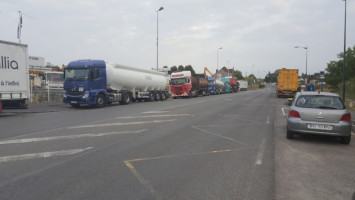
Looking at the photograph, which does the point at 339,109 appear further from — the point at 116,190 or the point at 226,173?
the point at 116,190

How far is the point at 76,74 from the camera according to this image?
Answer: 18625 millimetres

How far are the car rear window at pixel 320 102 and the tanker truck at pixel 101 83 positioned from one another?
45.1ft

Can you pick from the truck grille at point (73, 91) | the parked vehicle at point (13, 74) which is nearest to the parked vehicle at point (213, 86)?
the truck grille at point (73, 91)

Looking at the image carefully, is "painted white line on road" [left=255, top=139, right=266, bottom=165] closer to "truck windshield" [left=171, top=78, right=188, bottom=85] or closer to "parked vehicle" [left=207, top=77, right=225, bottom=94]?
"truck windshield" [left=171, top=78, right=188, bottom=85]

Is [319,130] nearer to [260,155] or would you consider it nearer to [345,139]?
[345,139]

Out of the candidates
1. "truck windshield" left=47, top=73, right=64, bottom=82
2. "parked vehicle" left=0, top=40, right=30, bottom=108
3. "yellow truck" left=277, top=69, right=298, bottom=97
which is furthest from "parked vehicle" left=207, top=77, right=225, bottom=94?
"parked vehicle" left=0, top=40, right=30, bottom=108

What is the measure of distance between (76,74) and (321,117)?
1552 cm

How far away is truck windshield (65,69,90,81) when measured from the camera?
18.5 meters

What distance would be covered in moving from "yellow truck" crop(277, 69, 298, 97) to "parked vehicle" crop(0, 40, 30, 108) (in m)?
29.5

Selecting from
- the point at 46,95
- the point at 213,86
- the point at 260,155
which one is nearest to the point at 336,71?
the point at 213,86

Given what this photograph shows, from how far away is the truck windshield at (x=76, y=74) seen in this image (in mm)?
18469

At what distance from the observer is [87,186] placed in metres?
4.23

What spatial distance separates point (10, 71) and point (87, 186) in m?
11.7

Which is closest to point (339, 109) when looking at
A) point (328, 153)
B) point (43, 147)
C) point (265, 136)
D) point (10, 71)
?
point (328, 153)
